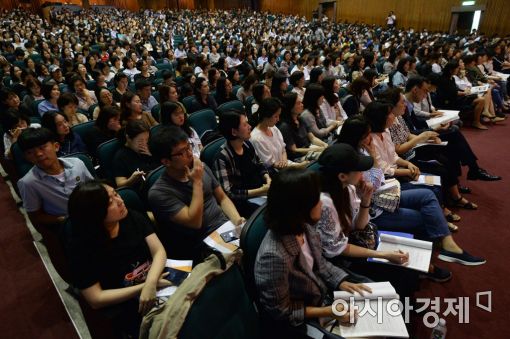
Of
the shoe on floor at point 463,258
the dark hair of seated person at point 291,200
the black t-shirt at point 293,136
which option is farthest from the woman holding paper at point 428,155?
the dark hair of seated person at point 291,200

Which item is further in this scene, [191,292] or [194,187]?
[194,187]

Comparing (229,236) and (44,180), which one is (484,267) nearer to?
(229,236)

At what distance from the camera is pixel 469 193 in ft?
11.1

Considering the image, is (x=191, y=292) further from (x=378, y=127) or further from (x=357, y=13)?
(x=357, y=13)

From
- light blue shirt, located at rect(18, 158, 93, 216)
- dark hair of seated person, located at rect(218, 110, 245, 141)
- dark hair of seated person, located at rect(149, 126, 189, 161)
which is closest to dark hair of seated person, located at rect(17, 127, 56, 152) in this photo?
light blue shirt, located at rect(18, 158, 93, 216)

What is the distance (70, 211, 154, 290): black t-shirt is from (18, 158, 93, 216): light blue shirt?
0.87 metres

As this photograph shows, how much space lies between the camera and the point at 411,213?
226cm

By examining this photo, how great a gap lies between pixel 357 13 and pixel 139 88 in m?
19.2

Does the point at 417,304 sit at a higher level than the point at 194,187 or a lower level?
lower

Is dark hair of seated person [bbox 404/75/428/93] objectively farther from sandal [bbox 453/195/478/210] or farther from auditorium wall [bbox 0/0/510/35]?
auditorium wall [bbox 0/0/510/35]

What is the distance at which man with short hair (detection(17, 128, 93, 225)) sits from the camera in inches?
81.7

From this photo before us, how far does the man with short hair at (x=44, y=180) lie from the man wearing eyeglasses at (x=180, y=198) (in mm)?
821

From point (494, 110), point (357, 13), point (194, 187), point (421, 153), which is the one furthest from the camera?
point (357, 13)

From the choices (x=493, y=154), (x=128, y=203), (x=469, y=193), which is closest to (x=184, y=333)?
(x=128, y=203)
